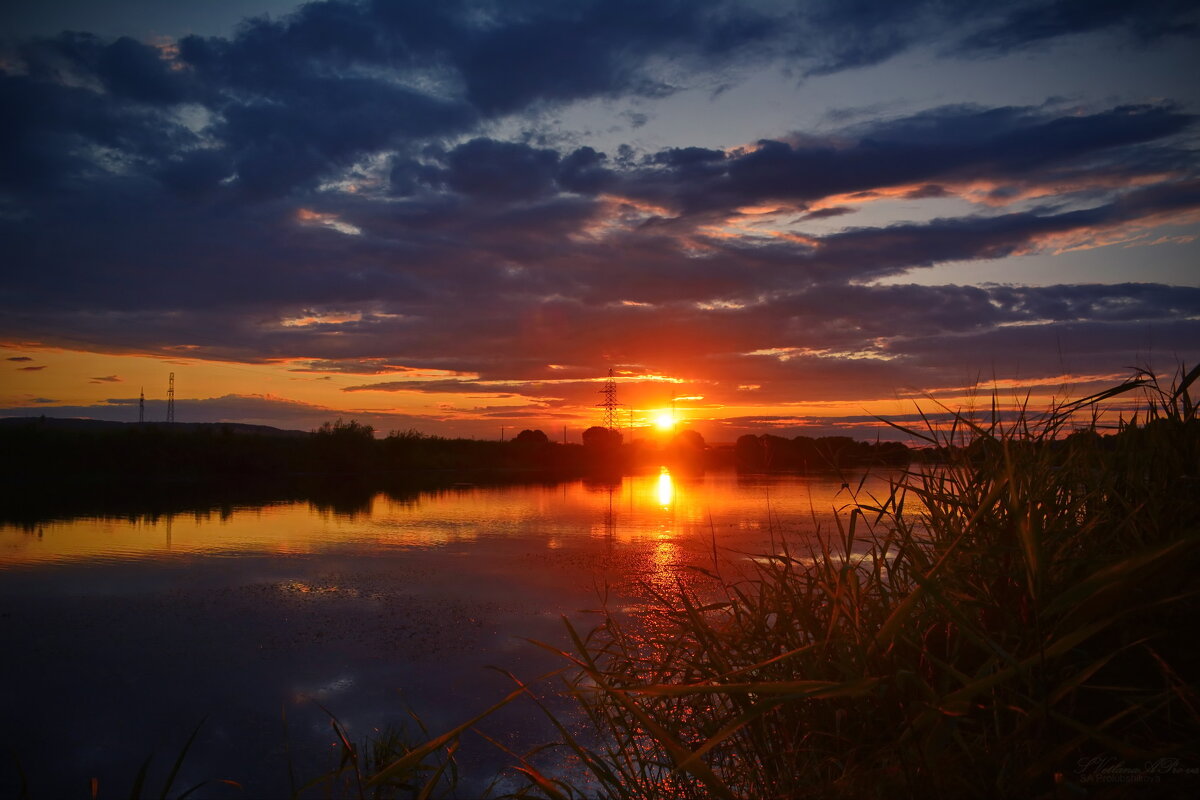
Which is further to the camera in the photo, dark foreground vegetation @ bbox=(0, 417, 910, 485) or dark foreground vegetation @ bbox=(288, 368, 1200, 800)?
dark foreground vegetation @ bbox=(0, 417, 910, 485)

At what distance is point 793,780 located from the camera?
2264 mm

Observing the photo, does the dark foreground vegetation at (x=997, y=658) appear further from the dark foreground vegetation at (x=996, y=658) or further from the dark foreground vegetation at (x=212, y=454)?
the dark foreground vegetation at (x=212, y=454)

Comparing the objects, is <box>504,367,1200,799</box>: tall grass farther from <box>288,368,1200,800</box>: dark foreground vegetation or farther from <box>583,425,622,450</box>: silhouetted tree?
<box>583,425,622,450</box>: silhouetted tree

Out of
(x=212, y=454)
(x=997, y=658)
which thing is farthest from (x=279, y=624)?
(x=212, y=454)

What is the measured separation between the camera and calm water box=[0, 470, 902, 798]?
6570mm

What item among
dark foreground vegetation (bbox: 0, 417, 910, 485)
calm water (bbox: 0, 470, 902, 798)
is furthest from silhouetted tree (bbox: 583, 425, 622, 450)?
calm water (bbox: 0, 470, 902, 798)

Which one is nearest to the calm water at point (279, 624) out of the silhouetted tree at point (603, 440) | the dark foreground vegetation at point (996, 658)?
the dark foreground vegetation at point (996, 658)

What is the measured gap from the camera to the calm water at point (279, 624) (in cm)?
657

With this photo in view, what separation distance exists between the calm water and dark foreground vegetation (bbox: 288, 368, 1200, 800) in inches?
23.5

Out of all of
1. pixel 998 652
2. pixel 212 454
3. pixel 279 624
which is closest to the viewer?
pixel 998 652

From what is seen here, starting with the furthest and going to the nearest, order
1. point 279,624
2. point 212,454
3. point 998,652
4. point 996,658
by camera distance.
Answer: point 212,454
point 279,624
point 996,658
point 998,652

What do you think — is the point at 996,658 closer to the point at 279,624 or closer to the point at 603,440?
the point at 279,624

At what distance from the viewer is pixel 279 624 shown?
10.6 meters

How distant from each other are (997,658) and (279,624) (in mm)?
10699
